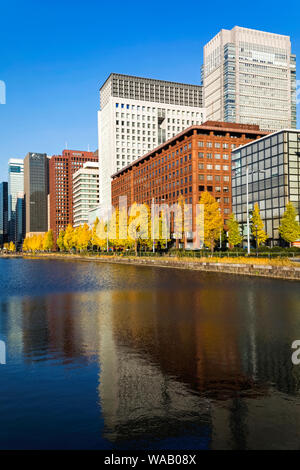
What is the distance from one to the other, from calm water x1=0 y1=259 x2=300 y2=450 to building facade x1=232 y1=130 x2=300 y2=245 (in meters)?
64.8

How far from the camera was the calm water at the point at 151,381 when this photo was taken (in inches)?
226

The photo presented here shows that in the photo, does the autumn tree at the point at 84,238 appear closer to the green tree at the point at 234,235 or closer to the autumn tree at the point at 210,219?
the green tree at the point at 234,235

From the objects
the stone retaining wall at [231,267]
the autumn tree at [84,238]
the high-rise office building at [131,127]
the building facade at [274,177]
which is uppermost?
the high-rise office building at [131,127]

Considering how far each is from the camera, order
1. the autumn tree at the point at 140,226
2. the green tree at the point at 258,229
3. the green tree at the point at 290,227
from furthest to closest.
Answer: the autumn tree at the point at 140,226 < the green tree at the point at 258,229 < the green tree at the point at 290,227

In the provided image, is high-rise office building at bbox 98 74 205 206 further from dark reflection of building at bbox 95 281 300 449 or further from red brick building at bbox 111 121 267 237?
dark reflection of building at bbox 95 281 300 449

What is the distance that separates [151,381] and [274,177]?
79281 millimetres

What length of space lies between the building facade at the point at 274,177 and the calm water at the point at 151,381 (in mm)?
64832

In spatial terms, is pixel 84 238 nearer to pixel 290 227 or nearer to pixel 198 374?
pixel 290 227

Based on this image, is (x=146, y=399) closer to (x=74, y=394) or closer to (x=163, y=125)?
(x=74, y=394)

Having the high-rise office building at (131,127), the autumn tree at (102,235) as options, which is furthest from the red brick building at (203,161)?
the high-rise office building at (131,127)

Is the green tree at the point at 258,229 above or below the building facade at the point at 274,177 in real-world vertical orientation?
below

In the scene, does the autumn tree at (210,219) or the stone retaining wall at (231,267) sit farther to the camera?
the autumn tree at (210,219)

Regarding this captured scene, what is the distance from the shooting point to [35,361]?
32.7ft

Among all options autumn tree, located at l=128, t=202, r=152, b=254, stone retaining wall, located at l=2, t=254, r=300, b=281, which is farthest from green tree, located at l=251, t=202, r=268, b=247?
stone retaining wall, located at l=2, t=254, r=300, b=281
